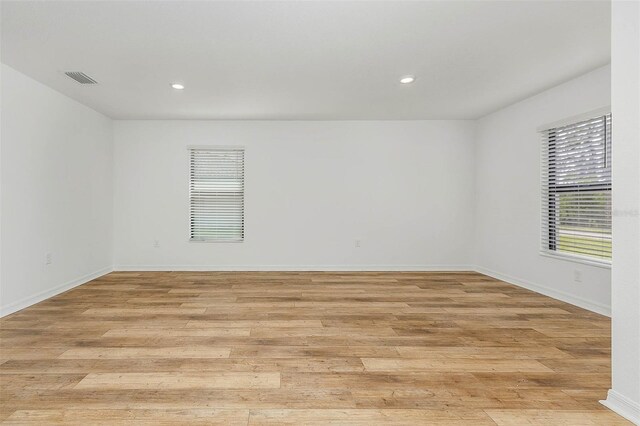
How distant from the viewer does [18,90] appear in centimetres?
352

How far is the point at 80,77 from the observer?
12.0 ft

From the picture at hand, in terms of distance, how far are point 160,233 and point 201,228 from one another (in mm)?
657

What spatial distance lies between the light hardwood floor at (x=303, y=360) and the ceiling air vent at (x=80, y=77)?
249 cm

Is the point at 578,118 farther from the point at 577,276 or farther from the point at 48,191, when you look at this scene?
the point at 48,191

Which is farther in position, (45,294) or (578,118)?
(45,294)

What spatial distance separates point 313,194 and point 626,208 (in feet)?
14.1

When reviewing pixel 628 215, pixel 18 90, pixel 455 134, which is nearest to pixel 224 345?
pixel 628 215

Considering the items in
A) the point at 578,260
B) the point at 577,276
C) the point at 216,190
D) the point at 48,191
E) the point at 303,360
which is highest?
the point at 216,190

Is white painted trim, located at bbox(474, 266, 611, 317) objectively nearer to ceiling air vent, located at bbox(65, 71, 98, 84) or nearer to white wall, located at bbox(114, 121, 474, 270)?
white wall, located at bbox(114, 121, 474, 270)

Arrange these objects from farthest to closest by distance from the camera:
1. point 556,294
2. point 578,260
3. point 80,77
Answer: point 556,294
point 578,260
point 80,77

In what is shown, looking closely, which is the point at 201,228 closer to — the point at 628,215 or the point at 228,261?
the point at 228,261

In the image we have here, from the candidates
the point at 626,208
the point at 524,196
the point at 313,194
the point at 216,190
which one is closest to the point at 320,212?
the point at 313,194

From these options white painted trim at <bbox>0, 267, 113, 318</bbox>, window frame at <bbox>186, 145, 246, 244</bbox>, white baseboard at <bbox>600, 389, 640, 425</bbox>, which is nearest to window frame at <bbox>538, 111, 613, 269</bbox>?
white baseboard at <bbox>600, 389, 640, 425</bbox>

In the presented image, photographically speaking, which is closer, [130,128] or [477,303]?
[477,303]
